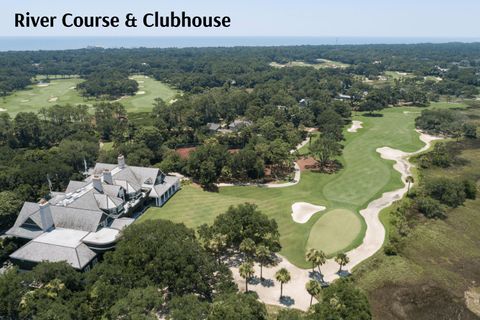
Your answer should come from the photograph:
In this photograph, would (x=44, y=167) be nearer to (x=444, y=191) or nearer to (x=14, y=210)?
(x=14, y=210)

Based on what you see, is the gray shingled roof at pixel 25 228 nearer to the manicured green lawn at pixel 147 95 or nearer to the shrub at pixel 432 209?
the shrub at pixel 432 209

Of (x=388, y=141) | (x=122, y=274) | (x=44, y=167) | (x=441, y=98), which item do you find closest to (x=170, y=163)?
(x=44, y=167)

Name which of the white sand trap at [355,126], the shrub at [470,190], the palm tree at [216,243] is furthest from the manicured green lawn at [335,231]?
the white sand trap at [355,126]

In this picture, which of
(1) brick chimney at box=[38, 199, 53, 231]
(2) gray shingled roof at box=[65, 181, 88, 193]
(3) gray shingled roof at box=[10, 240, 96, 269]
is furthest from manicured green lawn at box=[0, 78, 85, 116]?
(3) gray shingled roof at box=[10, 240, 96, 269]

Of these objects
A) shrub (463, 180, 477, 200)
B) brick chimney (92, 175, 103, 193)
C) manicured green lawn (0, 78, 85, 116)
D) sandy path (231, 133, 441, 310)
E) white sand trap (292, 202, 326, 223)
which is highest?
manicured green lawn (0, 78, 85, 116)

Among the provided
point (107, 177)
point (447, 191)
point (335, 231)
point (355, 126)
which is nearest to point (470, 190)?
point (447, 191)

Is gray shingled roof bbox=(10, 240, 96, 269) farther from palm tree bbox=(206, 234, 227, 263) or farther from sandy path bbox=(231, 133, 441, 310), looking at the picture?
sandy path bbox=(231, 133, 441, 310)

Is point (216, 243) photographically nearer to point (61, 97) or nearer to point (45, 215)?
point (45, 215)

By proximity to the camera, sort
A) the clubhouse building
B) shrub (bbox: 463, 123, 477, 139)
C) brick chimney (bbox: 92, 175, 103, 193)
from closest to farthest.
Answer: the clubhouse building < brick chimney (bbox: 92, 175, 103, 193) < shrub (bbox: 463, 123, 477, 139)
